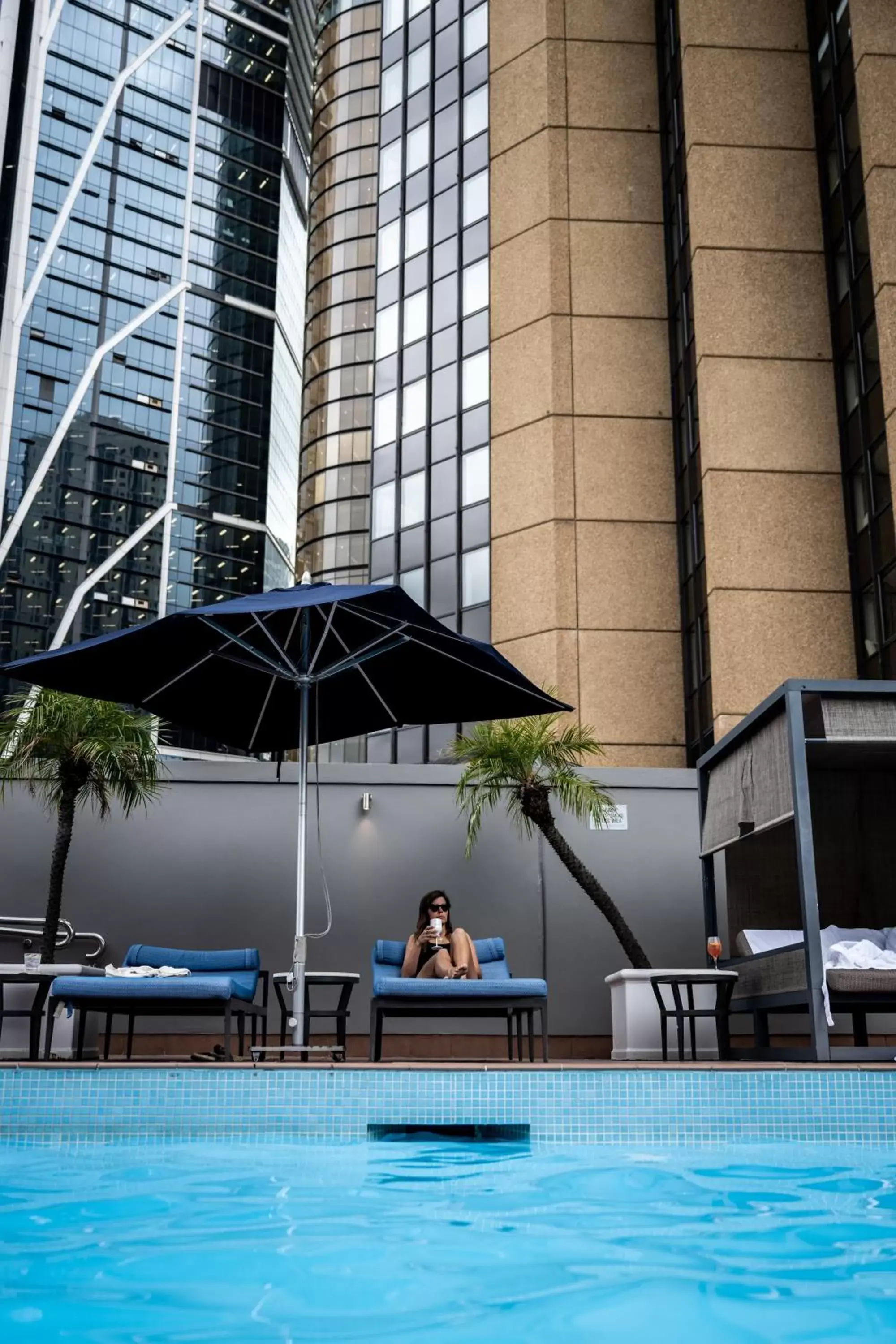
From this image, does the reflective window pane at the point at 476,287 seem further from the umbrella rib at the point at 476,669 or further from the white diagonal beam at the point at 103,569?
the white diagonal beam at the point at 103,569

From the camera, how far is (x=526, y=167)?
19047mm

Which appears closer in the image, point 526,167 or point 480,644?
point 480,644

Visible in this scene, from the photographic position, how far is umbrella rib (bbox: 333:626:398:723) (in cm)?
691

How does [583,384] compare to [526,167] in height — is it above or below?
below

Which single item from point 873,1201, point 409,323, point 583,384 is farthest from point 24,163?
point 873,1201

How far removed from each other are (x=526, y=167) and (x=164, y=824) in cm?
1393

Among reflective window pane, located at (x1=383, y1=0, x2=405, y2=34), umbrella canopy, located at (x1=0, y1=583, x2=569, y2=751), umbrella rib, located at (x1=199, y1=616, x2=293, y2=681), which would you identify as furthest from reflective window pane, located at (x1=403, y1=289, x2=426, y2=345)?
umbrella rib, located at (x1=199, y1=616, x2=293, y2=681)

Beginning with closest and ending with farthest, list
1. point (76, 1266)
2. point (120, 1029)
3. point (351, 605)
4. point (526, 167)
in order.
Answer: point (76, 1266) < point (351, 605) < point (120, 1029) < point (526, 167)

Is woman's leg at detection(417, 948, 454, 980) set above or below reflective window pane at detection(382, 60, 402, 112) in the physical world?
below

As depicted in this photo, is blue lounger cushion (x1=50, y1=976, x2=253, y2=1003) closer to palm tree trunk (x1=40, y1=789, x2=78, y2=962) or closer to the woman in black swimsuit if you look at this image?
the woman in black swimsuit

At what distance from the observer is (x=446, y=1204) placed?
3.70 m

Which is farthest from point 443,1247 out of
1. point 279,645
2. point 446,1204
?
point 279,645

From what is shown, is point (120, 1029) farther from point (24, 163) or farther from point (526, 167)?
point (24, 163)

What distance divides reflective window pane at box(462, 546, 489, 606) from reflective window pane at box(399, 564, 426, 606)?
1.46m
